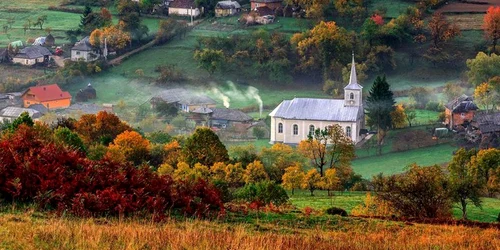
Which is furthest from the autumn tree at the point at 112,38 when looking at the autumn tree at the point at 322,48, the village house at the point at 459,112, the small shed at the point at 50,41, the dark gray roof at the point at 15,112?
the village house at the point at 459,112

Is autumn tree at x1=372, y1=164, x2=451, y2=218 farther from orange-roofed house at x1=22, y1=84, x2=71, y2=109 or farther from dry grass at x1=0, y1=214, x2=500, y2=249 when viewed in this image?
orange-roofed house at x1=22, y1=84, x2=71, y2=109

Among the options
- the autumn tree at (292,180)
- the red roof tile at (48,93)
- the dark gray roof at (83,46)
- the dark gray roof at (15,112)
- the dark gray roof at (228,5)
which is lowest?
the autumn tree at (292,180)

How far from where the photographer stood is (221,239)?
15492 mm

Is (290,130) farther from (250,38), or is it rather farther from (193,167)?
(193,167)

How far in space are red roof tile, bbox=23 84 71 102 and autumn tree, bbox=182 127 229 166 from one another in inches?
867

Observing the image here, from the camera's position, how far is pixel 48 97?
5838cm

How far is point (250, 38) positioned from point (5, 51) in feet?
44.1

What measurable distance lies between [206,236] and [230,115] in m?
39.2

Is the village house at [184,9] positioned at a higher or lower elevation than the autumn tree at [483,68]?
higher

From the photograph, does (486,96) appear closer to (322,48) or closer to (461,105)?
(461,105)

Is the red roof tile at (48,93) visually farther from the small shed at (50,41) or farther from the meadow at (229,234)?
the meadow at (229,234)

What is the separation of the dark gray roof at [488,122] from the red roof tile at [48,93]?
2019 centimetres

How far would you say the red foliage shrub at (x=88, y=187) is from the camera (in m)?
17.4

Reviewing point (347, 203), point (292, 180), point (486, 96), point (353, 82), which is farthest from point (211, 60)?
point (347, 203)
